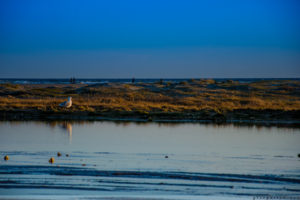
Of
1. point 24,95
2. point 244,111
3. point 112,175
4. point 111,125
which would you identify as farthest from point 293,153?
point 24,95

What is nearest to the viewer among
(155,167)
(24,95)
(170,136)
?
(155,167)

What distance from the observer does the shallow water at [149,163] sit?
36.3 feet

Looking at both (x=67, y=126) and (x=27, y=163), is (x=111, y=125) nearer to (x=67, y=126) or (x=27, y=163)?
(x=67, y=126)

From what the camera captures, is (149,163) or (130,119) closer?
(149,163)

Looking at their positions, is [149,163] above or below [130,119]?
below

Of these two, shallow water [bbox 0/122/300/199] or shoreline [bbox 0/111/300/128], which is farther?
shoreline [bbox 0/111/300/128]

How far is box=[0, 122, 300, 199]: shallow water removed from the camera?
36.3 ft

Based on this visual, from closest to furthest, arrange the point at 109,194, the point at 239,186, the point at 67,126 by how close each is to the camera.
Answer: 1. the point at 109,194
2. the point at 239,186
3. the point at 67,126

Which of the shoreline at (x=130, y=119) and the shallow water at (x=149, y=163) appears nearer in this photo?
Result: the shallow water at (x=149, y=163)

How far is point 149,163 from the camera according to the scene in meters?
14.6

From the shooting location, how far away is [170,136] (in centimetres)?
2247

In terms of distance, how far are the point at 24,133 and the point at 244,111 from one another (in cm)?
1892

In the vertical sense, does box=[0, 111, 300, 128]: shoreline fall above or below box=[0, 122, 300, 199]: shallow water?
above

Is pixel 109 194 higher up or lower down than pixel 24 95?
lower down
